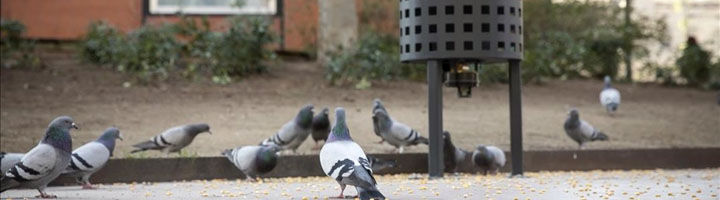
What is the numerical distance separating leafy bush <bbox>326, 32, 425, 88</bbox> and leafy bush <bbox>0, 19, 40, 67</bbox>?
14.4 ft

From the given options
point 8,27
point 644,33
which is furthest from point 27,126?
point 644,33

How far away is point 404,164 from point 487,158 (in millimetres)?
818

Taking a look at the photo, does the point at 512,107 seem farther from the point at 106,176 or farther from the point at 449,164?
the point at 106,176

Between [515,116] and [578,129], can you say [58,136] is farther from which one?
[578,129]

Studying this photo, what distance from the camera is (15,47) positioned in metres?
16.7

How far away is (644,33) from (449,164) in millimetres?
12849

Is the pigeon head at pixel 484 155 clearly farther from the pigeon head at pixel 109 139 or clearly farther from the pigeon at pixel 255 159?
the pigeon head at pixel 109 139

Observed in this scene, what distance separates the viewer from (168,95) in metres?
15.5

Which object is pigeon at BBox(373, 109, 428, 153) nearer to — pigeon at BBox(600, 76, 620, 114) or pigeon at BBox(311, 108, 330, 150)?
pigeon at BBox(311, 108, 330, 150)

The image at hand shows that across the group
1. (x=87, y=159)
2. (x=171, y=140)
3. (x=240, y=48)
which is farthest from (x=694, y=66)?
(x=87, y=159)

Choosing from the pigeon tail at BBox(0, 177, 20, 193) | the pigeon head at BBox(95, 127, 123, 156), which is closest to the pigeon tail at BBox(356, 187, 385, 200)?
the pigeon tail at BBox(0, 177, 20, 193)

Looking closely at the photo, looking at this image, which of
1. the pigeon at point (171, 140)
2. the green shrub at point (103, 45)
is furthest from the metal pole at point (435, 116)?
the green shrub at point (103, 45)

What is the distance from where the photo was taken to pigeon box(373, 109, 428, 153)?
1130 cm

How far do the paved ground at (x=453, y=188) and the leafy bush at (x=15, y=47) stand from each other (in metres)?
7.32
